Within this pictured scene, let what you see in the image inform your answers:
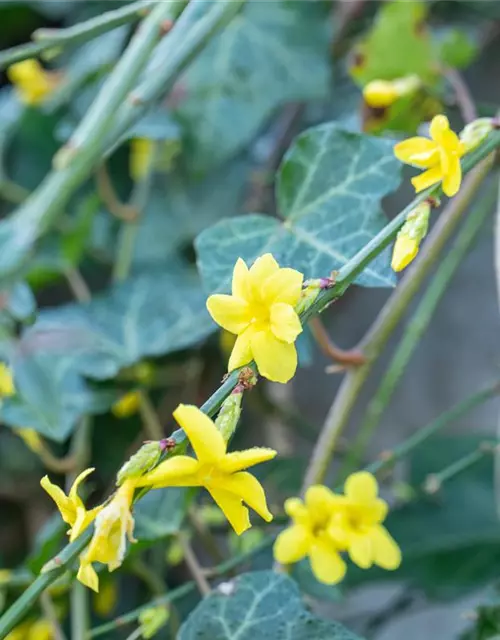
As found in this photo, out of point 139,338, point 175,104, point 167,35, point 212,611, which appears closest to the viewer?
point 212,611

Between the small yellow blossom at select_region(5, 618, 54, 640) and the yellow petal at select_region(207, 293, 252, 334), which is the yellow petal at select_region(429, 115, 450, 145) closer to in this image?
the yellow petal at select_region(207, 293, 252, 334)

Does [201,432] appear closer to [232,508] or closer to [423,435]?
[232,508]

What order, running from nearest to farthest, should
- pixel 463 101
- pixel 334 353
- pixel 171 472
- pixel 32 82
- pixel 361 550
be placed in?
pixel 171 472, pixel 361 550, pixel 334 353, pixel 463 101, pixel 32 82

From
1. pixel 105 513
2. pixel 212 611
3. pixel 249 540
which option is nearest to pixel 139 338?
pixel 249 540

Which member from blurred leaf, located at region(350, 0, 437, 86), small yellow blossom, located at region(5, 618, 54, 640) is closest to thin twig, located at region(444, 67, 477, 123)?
blurred leaf, located at region(350, 0, 437, 86)

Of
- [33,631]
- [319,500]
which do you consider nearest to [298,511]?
[319,500]

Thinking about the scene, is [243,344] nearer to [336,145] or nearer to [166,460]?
[166,460]

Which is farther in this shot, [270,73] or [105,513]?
[270,73]
